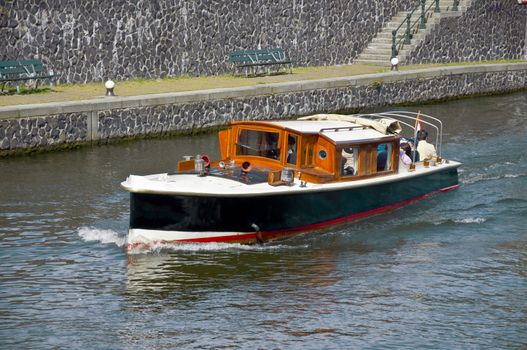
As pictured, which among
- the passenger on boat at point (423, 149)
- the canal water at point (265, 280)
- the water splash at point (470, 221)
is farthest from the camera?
the passenger on boat at point (423, 149)

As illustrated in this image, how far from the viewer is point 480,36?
38.6 metres

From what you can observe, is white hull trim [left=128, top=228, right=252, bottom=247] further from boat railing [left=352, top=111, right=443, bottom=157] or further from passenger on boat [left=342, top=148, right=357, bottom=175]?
boat railing [left=352, top=111, right=443, bottom=157]

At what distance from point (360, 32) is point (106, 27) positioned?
34.5ft

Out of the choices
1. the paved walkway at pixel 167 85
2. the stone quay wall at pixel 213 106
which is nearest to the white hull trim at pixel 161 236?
the stone quay wall at pixel 213 106

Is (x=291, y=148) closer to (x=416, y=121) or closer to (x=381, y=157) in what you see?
(x=381, y=157)

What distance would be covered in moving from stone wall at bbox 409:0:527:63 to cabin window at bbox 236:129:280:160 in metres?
18.5

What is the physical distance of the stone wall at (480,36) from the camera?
121ft

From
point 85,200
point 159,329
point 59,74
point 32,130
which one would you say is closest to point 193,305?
point 159,329

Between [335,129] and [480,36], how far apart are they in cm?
2137

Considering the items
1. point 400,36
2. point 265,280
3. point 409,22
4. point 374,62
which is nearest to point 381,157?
point 265,280

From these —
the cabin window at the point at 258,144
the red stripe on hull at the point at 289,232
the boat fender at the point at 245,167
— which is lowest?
the red stripe on hull at the point at 289,232

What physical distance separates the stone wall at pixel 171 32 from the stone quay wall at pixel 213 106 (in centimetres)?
302

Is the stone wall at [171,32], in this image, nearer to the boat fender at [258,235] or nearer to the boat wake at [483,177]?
the boat wake at [483,177]

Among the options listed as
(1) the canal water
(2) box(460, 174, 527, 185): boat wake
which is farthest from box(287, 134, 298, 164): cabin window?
(2) box(460, 174, 527, 185): boat wake
